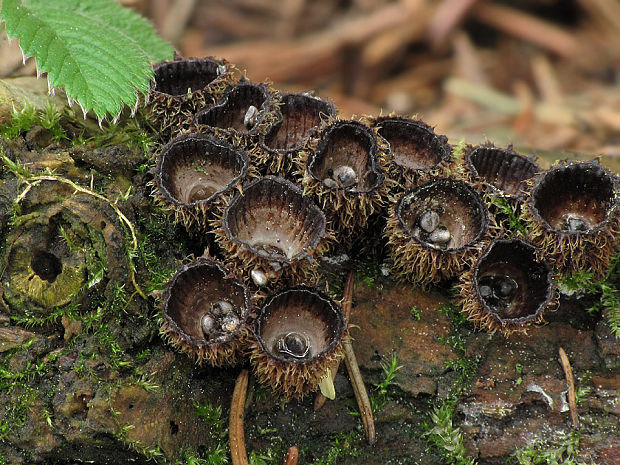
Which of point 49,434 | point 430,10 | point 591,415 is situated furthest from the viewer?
point 430,10

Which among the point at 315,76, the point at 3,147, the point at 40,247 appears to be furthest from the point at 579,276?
the point at 315,76

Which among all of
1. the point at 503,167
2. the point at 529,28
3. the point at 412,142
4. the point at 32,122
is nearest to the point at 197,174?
the point at 32,122

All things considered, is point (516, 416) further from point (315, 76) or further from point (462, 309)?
point (315, 76)

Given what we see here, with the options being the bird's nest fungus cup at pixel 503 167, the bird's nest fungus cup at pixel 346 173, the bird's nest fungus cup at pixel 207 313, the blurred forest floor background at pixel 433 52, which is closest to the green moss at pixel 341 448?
the bird's nest fungus cup at pixel 207 313

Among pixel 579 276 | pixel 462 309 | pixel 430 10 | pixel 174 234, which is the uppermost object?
pixel 430 10

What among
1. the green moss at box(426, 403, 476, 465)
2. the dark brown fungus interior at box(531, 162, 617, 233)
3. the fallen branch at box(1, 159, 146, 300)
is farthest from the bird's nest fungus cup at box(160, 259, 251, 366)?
the dark brown fungus interior at box(531, 162, 617, 233)

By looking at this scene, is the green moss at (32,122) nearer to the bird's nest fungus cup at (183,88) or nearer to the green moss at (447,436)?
the bird's nest fungus cup at (183,88)

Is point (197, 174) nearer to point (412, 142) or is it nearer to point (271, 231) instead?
point (271, 231)

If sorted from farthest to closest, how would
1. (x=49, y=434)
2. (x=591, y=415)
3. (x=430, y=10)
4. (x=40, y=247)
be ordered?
(x=430, y=10)
(x=591, y=415)
(x=40, y=247)
(x=49, y=434)
